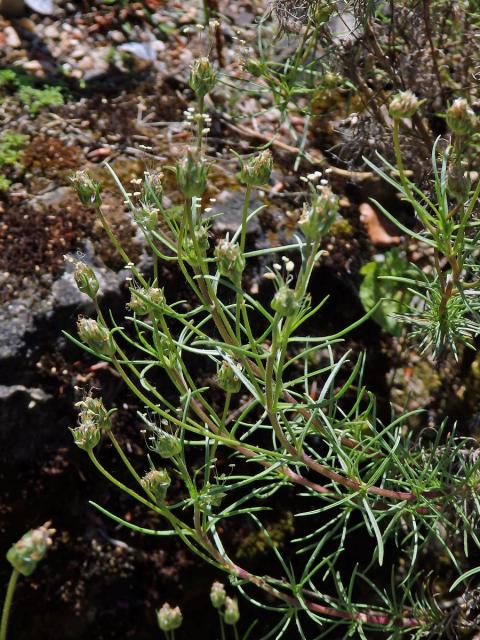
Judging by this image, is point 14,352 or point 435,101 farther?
point 435,101

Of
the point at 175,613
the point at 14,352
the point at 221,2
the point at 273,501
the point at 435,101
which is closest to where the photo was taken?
the point at 175,613

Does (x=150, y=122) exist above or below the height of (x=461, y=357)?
above

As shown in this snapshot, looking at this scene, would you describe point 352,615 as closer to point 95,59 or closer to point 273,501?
point 273,501

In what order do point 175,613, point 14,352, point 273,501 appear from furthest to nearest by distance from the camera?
1. point 273,501
2. point 14,352
3. point 175,613

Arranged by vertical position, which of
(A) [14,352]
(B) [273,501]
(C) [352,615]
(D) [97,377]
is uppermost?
(A) [14,352]

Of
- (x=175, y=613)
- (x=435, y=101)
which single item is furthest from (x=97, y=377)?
(x=435, y=101)

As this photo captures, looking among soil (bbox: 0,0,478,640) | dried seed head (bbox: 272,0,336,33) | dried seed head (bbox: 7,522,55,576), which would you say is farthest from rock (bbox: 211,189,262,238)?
dried seed head (bbox: 7,522,55,576)

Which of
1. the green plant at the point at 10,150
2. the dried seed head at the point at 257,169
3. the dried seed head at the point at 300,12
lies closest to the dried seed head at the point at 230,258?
the dried seed head at the point at 257,169

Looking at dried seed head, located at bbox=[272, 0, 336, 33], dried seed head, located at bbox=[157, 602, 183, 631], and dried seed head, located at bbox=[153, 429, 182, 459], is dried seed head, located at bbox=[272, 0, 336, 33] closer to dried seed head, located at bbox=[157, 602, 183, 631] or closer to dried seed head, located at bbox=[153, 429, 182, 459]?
dried seed head, located at bbox=[153, 429, 182, 459]
